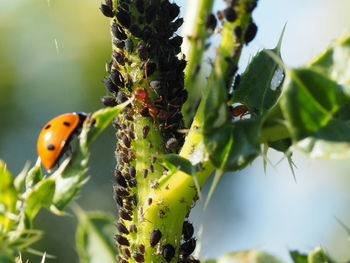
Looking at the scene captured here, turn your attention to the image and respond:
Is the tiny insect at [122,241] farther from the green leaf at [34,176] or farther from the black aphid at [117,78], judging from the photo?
the black aphid at [117,78]

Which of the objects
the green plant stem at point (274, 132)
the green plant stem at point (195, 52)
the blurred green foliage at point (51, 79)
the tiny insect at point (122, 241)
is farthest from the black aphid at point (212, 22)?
the blurred green foliage at point (51, 79)

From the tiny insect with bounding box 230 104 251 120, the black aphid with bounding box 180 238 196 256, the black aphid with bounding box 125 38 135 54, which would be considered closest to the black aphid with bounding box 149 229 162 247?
the black aphid with bounding box 180 238 196 256

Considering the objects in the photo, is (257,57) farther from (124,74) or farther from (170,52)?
(124,74)

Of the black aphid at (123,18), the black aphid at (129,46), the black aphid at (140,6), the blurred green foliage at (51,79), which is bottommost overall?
the blurred green foliage at (51,79)

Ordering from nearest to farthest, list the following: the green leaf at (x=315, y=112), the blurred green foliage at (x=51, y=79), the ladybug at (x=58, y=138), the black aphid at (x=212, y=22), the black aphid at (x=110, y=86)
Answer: the green leaf at (x=315, y=112) → the black aphid at (x=212, y=22) → the black aphid at (x=110, y=86) → the ladybug at (x=58, y=138) → the blurred green foliage at (x=51, y=79)

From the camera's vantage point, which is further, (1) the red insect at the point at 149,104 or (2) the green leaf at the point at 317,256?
(1) the red insect at the point at 149,104

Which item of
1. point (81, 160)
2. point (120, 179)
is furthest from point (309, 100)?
point (120, 179)
